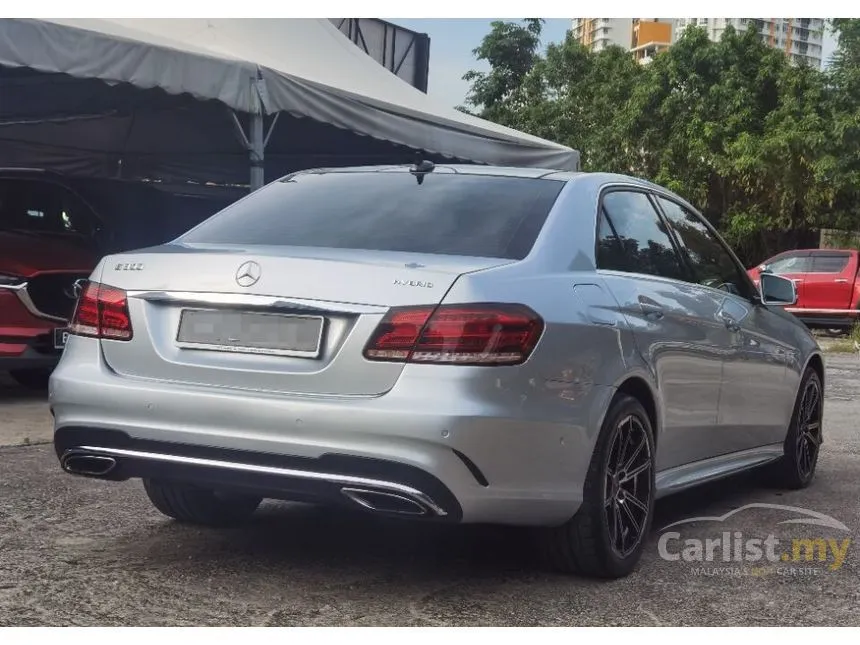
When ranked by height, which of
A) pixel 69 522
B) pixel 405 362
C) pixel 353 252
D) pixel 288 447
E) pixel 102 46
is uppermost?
pixel 102 46

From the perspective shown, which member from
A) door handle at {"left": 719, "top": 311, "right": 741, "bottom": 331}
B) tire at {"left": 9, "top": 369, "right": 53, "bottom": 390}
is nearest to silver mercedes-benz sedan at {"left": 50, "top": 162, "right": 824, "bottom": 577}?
door handle at {"left": 719, "top": 311, "right": 741, "bottom": 331}

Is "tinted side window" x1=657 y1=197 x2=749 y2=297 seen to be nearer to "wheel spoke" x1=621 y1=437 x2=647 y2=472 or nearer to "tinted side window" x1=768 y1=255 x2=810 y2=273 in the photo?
"wheel spoke" x1=621 y1=437 x2=647 y2=472

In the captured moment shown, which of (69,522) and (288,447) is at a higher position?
(288,447)

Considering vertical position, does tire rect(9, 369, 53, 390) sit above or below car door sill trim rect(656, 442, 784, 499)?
below

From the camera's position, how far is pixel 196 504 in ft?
16.3

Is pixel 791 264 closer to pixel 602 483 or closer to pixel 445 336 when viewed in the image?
pixel 602 483

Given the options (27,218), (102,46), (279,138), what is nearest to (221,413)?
(102,46)

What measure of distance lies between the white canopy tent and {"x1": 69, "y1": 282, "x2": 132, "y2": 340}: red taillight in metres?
4.39

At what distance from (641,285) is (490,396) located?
3.93 feet

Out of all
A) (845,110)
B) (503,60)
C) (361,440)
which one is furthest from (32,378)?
(503,60)

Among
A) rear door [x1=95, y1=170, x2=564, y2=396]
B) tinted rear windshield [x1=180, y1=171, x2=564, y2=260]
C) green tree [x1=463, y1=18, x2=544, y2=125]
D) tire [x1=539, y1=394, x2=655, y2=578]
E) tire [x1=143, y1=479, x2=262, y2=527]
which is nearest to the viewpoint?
rear door [x1=95, y1=170, x2=564, y2=396]

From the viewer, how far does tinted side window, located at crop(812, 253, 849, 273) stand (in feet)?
71.9
